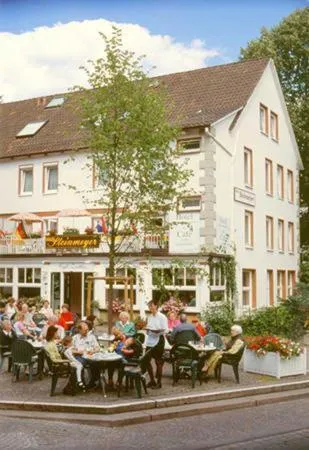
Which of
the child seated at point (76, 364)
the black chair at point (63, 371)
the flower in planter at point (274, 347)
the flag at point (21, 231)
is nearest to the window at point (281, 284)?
the flag at point (21, 231)

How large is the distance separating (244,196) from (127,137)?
1163cm

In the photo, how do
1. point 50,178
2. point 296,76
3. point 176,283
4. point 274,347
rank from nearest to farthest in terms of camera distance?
point 274,347
point 176,283
point 296,76
point 50,178

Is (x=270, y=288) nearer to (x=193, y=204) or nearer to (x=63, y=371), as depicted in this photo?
(x=193, y=204)

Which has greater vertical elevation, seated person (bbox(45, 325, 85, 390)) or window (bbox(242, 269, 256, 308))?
window (bbox(242, 269, 256, 308))

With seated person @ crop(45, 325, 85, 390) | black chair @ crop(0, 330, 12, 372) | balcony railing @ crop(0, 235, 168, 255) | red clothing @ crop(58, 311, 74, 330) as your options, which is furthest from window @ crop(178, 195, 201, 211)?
seated person @ crop(45, 325, 85, 390)

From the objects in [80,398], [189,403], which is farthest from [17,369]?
[189,403]

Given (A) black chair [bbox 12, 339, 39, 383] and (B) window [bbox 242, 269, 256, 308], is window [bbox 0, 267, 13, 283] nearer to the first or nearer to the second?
(B) window [bbox 242, 269, 256, 308]

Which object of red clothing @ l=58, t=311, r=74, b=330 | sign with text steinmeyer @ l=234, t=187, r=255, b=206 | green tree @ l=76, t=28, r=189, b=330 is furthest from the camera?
sign with text steinmeyer @ l=234, t=187, r=255, b=206

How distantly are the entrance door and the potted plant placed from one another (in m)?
13.1

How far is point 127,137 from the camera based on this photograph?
15703 millimetres

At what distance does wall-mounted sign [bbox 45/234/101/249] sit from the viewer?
25.2 m

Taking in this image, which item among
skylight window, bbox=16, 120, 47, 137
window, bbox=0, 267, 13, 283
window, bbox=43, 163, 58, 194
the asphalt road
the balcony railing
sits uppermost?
skylight window, bbox=16, 120, 47, 137

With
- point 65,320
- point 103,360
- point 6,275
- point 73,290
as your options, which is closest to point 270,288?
point 73,290

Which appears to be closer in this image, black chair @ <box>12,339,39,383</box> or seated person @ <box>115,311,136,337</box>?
black chair @ <box>12,339,39,383</box>
